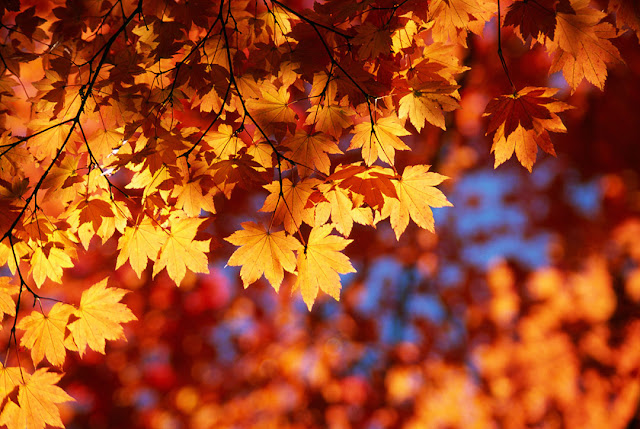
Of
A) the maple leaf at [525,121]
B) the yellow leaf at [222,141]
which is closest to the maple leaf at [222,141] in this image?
the yellow leaf at [222,141]

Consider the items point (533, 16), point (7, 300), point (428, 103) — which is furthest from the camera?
point (7, 300)

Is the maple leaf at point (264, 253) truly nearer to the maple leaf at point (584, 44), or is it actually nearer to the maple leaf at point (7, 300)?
the maple leaf at point (7, 300)

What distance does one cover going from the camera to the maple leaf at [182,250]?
1.50m

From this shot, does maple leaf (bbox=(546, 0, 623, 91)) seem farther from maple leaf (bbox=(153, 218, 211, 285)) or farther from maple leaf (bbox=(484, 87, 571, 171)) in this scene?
maple leaf (bbox=(153, 218, 211, 285))

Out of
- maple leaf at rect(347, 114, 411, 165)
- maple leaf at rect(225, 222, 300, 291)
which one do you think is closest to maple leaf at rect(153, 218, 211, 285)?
maple leaf at rect(225, 222, 300, 291)

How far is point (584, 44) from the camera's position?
1.35m

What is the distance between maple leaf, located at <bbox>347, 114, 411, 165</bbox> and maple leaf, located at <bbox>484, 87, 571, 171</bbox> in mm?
300

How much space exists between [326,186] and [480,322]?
261 inches

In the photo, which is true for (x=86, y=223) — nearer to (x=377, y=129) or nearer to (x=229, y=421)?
(x=377, y=129)

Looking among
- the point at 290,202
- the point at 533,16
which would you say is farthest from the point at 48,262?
the point at 533,16

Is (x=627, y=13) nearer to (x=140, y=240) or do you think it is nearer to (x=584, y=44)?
(x=584, y=44)

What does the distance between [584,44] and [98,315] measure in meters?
1.92

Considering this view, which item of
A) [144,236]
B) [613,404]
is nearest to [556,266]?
[613,404]

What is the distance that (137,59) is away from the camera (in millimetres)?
1595
